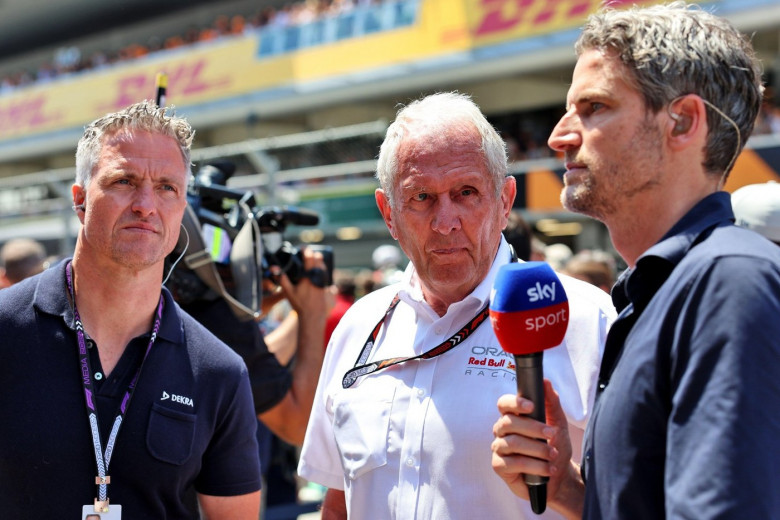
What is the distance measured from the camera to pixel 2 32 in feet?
100

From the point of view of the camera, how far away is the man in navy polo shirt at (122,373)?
2.09 m

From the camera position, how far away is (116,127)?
233 centimetres

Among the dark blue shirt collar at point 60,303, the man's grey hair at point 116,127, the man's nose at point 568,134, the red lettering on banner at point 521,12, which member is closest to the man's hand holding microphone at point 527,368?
the man's nose at point 568,134

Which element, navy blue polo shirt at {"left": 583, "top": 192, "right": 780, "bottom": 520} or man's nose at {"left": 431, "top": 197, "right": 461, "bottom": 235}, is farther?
man's nose at {"left": 431, "top": 197, "right": 461, "bottom": 235}

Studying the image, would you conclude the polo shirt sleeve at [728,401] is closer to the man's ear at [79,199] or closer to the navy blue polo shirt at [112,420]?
the navy blue polo shirt at [112,420]

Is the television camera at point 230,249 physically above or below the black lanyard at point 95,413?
above

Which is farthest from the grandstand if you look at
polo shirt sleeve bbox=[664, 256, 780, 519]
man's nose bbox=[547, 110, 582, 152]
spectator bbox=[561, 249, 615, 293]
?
polo shirt sleeve bbox=[664, 256, 780, 519]

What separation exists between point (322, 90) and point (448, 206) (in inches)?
614

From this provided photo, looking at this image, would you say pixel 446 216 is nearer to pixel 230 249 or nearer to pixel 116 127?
pixel 116 127

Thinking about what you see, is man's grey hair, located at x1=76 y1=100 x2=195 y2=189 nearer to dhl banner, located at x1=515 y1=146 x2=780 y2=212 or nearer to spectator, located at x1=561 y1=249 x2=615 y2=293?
spectator, located at x1=561 y1=249 x2=615 y2=293

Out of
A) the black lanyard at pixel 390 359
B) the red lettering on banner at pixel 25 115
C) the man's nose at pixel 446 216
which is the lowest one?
the black lanyard at pixel 390 359

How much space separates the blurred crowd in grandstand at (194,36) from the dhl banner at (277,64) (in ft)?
3.12

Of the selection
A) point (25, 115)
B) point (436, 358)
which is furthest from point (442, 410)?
point (25, 115)

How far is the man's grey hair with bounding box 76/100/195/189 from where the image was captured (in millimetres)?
2332
